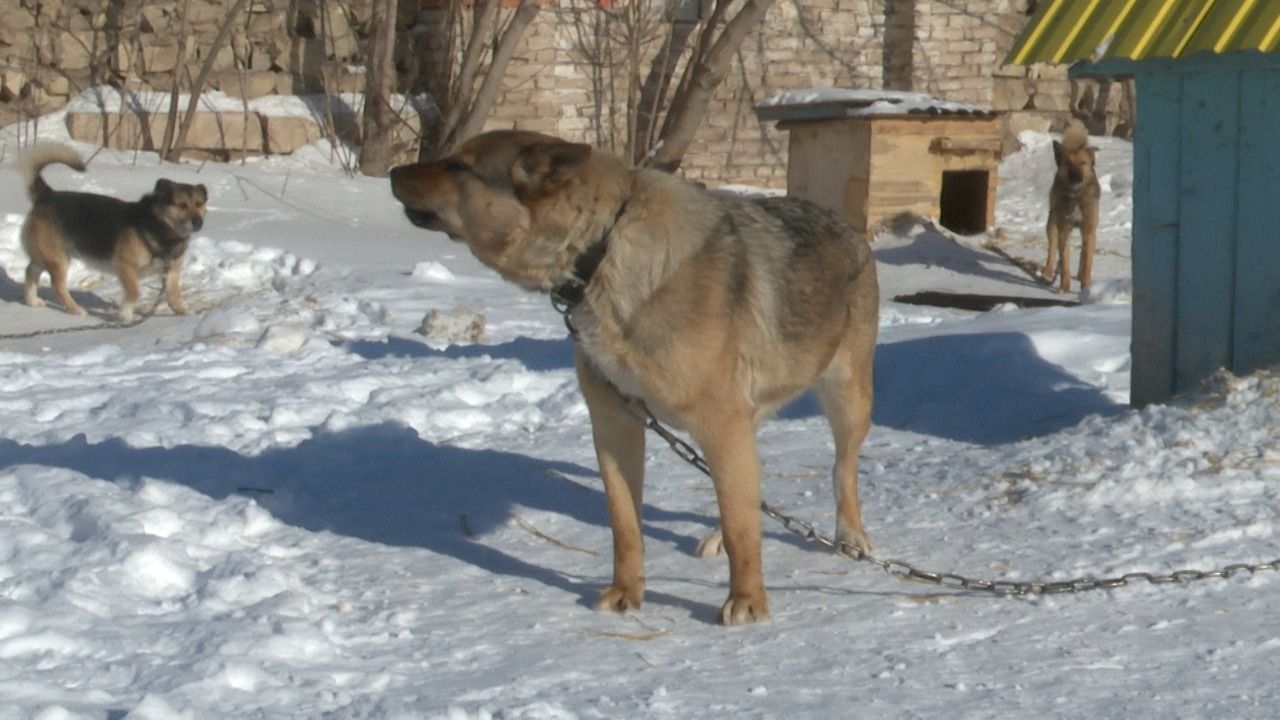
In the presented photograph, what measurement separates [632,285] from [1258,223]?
9.99ft

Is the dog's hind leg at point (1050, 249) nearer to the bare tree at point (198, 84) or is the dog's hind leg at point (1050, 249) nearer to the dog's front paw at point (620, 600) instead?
the bare tree at point (198, 84)

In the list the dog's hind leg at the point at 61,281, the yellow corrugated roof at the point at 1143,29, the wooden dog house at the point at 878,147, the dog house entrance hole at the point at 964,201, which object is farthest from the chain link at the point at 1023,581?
the dog house entrance hole at the point at 964,201

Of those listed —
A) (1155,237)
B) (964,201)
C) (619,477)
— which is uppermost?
(1155,237)

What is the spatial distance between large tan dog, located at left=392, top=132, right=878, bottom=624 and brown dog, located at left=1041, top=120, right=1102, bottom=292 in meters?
9.30

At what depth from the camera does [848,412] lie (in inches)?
195

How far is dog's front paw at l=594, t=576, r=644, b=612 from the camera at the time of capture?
4285 millimetres

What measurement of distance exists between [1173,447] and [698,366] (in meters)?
2.19

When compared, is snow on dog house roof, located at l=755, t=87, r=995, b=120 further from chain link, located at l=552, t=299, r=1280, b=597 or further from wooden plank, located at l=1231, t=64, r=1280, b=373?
chain link, located at l=552, t=299, r=1280, b=597

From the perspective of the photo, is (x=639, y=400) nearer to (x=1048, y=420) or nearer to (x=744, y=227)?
(x=744, y=227)

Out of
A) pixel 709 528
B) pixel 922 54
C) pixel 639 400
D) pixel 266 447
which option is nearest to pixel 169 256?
pixel 266 447

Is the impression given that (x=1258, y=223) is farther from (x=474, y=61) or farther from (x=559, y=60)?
(x=559, y=60)

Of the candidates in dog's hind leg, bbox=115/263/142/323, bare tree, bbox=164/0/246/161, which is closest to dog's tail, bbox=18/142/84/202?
dog's hind leg, bbox=115/263/142/323

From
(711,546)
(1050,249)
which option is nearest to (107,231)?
(711,546)

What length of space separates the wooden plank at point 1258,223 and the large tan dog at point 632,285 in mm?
2522
